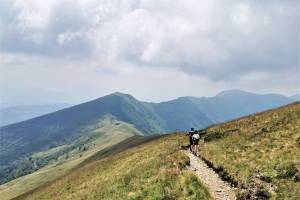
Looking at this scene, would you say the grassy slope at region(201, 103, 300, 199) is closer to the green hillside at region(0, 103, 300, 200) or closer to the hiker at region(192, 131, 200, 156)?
the green hillside at region(0, 103, 300, 200)

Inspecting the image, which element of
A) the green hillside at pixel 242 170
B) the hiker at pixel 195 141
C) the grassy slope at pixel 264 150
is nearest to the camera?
the green hillside at pixel 242 170

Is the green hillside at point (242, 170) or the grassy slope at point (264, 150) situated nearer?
the green hillside at point (242, 170)

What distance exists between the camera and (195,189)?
86.5ft

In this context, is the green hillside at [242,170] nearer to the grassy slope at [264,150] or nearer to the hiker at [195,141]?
the grassy slope at [264,150]

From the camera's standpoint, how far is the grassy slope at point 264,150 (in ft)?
88.7

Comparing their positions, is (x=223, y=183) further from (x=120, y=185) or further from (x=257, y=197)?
(x=120, y=185)

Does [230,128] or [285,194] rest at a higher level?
[230,128]

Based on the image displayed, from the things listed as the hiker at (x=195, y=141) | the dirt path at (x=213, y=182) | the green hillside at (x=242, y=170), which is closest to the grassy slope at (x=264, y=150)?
the green hillside at (x=242, y=170)

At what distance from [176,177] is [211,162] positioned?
7.18 m

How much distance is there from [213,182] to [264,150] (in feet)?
24.2

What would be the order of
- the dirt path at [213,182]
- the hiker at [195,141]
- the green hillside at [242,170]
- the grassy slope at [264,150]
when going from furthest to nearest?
1. the hiker at [195,141]
2. the grassy slope at [264,150]
3. the dirt path at [213,182]
4. the green hillside at [242,170]

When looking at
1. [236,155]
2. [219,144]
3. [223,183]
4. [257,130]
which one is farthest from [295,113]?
→ [223,183]

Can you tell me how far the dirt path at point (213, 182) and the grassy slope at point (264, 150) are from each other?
935 mm

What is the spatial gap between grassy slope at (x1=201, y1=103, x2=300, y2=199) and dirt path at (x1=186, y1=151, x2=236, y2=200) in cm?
93
